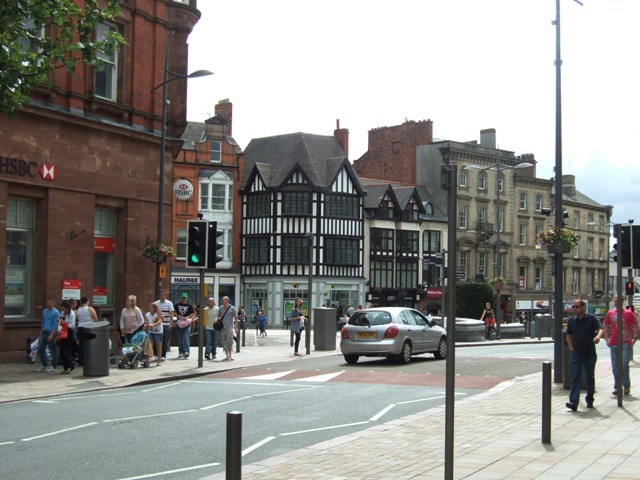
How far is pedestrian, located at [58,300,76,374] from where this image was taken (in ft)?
63.1

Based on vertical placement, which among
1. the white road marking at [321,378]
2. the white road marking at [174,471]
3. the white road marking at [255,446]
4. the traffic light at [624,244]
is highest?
the traffic light at [624,244]

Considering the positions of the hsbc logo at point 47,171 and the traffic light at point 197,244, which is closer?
the traffic light at point 197,244

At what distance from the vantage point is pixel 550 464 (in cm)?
858

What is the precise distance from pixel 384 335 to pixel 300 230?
37.6 metres

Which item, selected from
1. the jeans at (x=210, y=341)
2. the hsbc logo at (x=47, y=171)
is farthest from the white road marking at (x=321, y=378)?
the hsbc logo at (x=47, y=171)

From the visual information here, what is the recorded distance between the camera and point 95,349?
1836cm

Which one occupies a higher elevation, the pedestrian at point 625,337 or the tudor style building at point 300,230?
the tudor style building at point 300,230

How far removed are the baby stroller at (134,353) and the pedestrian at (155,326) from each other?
57cm

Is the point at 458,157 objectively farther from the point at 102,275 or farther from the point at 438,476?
the point at 438,476

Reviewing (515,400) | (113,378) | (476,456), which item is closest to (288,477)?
(476,456)

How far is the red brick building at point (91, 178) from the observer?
21.2 m

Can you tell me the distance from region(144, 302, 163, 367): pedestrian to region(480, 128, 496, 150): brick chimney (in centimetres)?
5558

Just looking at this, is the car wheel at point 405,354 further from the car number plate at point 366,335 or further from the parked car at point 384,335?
the car number plate at point 366,335

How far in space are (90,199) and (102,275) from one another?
258cm
